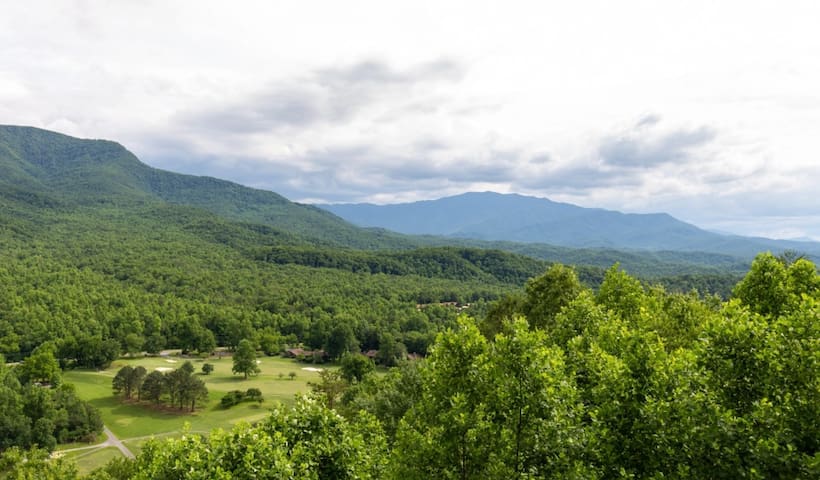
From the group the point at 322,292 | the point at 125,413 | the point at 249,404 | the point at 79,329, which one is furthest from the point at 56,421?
the point at 322,292

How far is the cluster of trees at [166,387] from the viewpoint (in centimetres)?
5838

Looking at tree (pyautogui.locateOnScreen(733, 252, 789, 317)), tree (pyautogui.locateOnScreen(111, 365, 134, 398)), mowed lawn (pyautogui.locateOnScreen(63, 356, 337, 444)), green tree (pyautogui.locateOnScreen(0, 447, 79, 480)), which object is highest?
tree (pyautogui.locateOnScreen(733, 252, 789, 317))

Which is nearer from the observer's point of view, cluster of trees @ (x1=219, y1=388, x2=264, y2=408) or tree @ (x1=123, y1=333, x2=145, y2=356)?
cluster of trees @ (x1=219, y1=388, x2=264, y2=408)

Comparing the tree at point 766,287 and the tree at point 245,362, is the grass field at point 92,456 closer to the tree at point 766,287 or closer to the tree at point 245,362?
the tree at point 245,362

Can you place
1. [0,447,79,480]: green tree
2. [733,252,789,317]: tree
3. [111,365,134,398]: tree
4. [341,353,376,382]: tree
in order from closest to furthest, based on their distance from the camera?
[733,252,789,317]: tree < [0,447,79,480]: green tree < [111,365,134,398]: tree < [341,353,376,382]: tree

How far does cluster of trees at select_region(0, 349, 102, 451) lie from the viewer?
47.4 m

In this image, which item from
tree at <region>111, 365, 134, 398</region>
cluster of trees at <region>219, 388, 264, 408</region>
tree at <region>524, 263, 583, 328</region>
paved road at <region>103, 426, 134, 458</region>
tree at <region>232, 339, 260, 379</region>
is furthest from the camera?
tree at <region>232, 339, 260, 379</region>

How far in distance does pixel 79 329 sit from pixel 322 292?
70811 mm

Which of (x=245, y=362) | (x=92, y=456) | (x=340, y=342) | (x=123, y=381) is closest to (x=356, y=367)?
(x=245, y=362)

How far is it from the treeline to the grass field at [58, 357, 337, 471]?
3202 cm

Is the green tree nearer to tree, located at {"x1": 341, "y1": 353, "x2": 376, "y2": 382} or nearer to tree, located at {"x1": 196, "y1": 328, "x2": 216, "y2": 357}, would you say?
tree, located at {"x1": 341, "y1": 353, "x2": 376, "y2": 382}

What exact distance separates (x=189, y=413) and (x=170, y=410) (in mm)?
3237

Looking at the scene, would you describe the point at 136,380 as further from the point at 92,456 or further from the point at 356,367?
the point at 356,367

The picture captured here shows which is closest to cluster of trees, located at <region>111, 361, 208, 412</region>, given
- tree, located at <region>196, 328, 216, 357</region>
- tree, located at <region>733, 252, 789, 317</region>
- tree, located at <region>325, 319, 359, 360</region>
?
tree, located at <region>196, 328, 216, 357</region>
